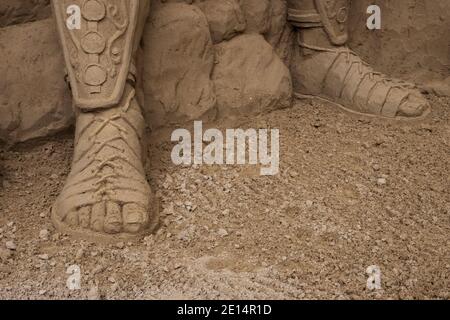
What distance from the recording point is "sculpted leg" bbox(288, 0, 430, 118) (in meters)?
2.05

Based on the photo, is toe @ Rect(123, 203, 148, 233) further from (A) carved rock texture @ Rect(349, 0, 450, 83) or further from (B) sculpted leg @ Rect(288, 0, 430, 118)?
(A) carved rock texture @ Rect(349, 0, 450, 83)

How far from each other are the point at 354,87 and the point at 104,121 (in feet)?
2.79

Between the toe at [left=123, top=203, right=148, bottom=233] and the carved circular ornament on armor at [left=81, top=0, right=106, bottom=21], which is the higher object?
the carved circular ornament on armor at [left=81, top=0, right=106, bottom=21]

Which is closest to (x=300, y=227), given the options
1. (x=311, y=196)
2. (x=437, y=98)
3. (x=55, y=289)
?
(x=311, y=196)

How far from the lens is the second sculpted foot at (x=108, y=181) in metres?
1.48

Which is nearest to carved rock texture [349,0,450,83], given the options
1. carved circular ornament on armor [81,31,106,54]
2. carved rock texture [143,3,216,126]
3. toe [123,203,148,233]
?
carved rock texture [143,3,216,126]

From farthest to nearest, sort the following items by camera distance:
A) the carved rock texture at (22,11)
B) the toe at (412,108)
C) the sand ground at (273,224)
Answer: the toe at (412,108), the carved rock texture at (22,11), the sand ground at (273,224)

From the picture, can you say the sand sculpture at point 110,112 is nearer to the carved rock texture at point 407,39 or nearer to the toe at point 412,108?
the toe at point 412,108

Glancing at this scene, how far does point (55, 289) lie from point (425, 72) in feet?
5.06

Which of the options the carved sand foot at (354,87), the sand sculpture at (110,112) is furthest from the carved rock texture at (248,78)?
the sand sculpture at (110,112)

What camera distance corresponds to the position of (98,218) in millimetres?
1473

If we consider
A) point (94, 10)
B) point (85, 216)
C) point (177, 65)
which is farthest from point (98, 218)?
point (177, 65)

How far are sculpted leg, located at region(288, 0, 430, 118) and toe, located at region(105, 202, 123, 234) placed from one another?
3.09 feet

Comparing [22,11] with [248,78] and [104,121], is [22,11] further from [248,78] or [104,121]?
[248,78]
